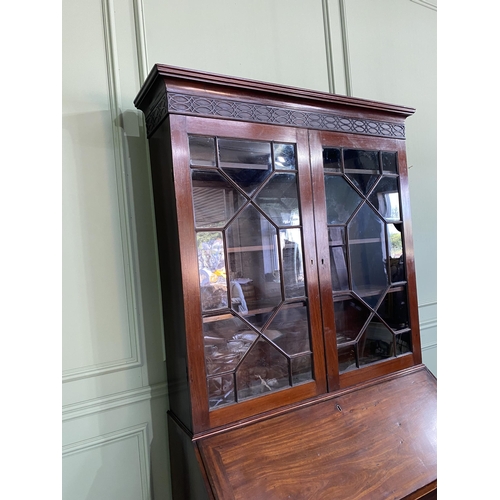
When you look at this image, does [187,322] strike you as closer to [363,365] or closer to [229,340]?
[229,340]

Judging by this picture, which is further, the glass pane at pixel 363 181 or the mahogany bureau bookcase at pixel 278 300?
the glass pane at pixel 363 181

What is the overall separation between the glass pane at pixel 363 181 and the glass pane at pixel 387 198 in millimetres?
24

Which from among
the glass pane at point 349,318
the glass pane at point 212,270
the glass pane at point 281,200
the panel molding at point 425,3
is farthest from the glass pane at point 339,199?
the panel molding at point 425,3

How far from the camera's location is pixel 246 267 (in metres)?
0.92

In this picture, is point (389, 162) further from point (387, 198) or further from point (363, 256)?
point (363, 256)

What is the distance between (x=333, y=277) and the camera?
1019mm

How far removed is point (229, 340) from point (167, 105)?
58 centimetres

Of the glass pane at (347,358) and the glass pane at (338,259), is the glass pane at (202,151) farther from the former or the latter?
the glass pane at (347,358)

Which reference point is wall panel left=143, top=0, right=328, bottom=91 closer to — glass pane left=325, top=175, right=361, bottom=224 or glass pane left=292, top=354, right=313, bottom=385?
glass pane left=325, top=175, right=361, bottom=224

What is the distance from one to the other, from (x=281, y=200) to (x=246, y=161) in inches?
5.5

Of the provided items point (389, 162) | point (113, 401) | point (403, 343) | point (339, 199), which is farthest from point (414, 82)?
point (113, 401)

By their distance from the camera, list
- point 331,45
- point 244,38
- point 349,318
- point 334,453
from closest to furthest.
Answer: point 334,453
point 349,318
point 244,38
point 331,45

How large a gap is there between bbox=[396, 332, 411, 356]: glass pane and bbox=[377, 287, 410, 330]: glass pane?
0.03 meters

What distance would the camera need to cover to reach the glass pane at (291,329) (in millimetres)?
923
